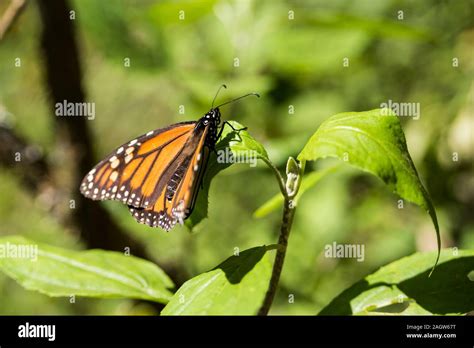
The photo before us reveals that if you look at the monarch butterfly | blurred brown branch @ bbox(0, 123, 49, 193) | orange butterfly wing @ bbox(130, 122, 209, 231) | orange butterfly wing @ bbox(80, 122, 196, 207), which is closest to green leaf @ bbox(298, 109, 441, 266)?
orange butterfly wing @ bbox(130, 122, 209, 231)

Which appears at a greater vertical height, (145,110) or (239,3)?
(239,3)

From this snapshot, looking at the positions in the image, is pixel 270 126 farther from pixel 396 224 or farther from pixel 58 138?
pixel 58 138

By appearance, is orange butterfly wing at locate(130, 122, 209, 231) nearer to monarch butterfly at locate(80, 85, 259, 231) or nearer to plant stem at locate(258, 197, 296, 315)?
monarch butterfly at locate(80, 85, 259, 231)

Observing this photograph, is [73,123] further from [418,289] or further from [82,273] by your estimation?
[418,289]

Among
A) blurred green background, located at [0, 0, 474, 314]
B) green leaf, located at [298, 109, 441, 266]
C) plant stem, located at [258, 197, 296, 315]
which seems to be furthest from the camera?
blurred green background, located at [0, 0, 474, 314]

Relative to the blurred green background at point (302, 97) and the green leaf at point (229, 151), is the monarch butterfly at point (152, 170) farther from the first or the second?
the blurred green background at point (302, 97)
